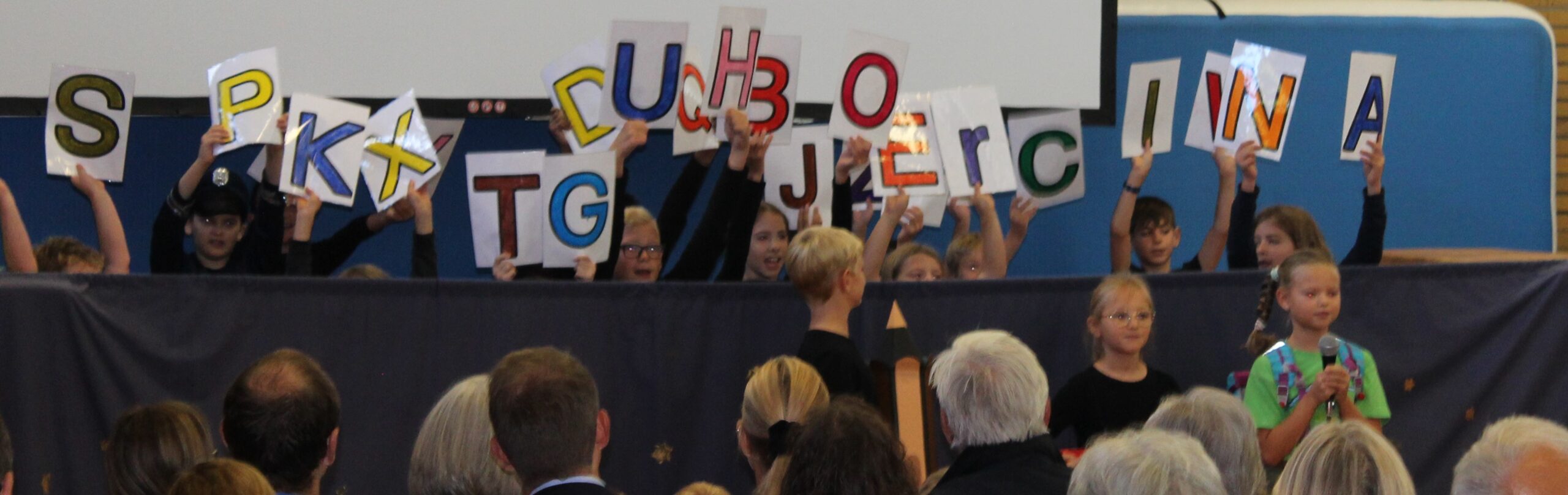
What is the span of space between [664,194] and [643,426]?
2.39m

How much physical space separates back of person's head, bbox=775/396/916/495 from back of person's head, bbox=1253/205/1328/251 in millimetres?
2621

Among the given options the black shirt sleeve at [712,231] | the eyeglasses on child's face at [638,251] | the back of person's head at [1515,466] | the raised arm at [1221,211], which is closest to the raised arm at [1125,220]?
the raised arm at [1221,211]

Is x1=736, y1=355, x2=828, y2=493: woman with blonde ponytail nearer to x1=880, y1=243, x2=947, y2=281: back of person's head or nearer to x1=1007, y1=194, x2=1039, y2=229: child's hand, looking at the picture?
x1=880, y1=243, x2=947, y2=281: back of person's head

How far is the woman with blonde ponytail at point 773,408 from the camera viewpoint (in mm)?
3174

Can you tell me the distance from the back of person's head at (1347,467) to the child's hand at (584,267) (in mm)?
2605

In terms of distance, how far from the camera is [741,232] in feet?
16.0

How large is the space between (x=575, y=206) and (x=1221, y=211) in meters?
2.40

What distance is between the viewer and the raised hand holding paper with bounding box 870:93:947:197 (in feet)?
17.2

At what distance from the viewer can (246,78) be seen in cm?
505

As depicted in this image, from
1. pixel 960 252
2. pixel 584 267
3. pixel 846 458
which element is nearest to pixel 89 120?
pixel 584 267

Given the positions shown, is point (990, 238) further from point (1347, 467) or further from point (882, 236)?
point (1347, 467)

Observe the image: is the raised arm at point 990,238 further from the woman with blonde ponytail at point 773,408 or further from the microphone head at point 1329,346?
the woman with blonde ponytail at point 773,408

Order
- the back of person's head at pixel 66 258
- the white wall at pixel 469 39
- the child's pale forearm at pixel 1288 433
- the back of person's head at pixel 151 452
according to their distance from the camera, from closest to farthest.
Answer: the back of person's head at pixel 151 452, the child's pale forearm at pixel 1288 433, the back of person's head at pixel 66 258, the white wall at pixel 469 39

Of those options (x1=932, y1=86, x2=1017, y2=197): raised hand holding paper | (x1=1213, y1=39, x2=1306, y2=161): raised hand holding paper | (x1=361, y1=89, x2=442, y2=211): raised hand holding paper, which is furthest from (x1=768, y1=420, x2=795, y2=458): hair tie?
(x1=1213, y1=39, x2=1306, y2=161): raised hand holding paper
